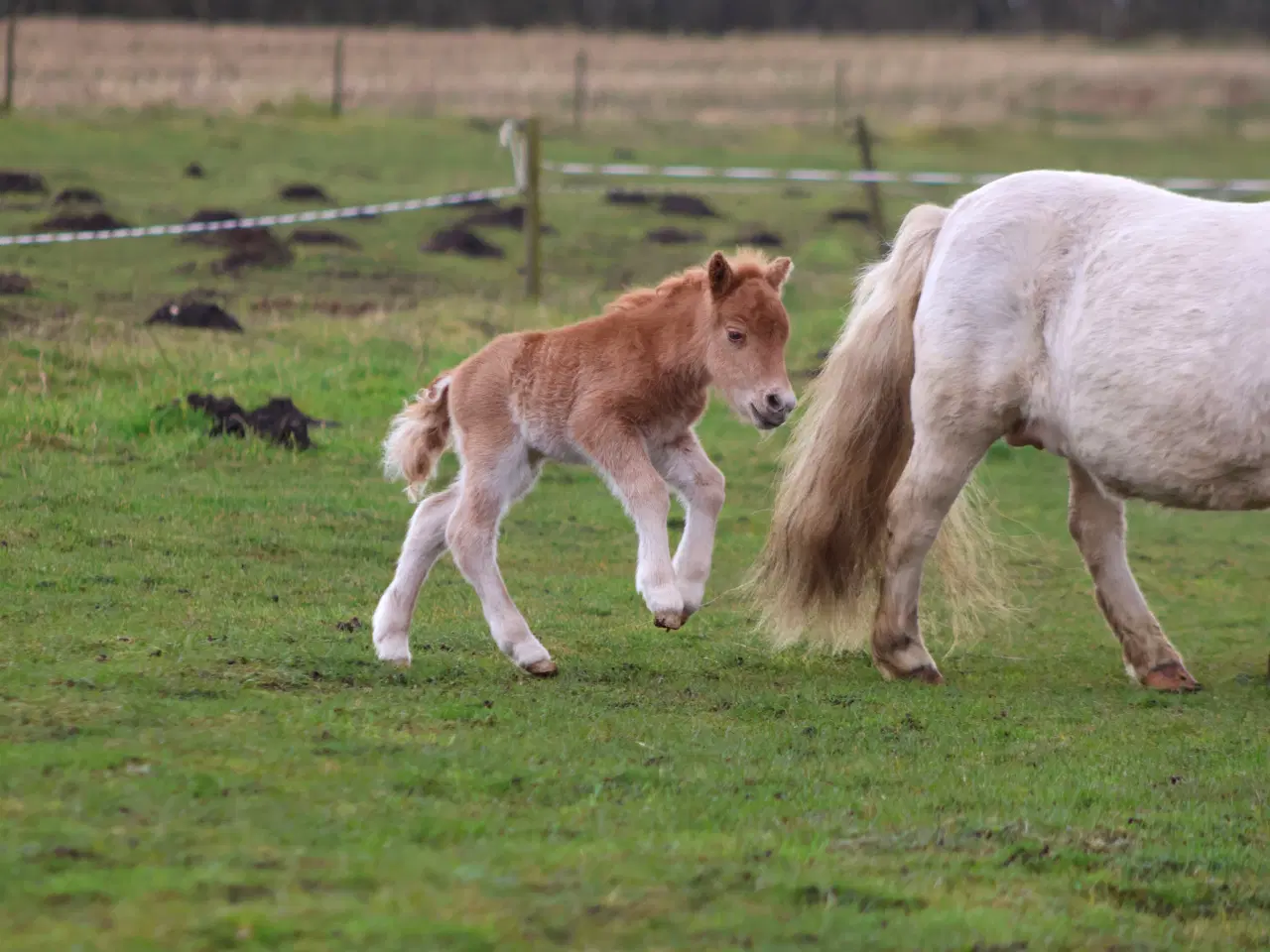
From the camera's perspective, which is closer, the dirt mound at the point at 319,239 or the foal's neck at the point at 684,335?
the foal's neck at the point at 684,335

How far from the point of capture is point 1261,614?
9.40m

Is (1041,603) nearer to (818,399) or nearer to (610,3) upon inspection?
(818,399)

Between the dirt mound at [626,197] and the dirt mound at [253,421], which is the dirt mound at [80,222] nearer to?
the dirt mound at [253,421]

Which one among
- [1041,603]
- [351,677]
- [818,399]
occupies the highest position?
[818,399]

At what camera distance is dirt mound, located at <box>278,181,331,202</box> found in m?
22.0

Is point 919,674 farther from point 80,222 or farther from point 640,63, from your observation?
point 640,63

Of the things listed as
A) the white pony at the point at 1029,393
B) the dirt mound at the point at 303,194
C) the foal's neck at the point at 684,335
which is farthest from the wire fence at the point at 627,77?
the foal's neck at the point at 684,335

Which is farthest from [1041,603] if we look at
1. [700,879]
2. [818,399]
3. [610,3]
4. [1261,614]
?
[610,3]

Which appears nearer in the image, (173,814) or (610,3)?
(173,814)

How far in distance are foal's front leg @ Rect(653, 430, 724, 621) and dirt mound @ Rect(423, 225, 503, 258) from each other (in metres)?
14.0

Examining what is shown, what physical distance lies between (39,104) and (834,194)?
13402mm

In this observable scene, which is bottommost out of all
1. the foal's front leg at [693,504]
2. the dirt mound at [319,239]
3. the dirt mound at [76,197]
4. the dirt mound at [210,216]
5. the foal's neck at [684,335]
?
the dirt mound at [319,239]

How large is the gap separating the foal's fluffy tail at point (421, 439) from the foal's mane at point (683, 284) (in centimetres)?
79

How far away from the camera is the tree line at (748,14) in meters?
54.6
